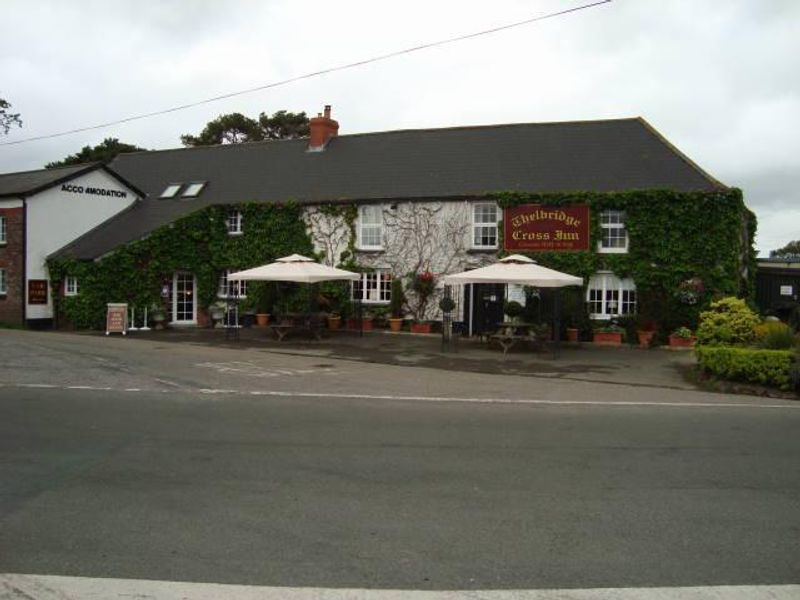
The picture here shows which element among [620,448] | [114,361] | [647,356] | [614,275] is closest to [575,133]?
[614,275]

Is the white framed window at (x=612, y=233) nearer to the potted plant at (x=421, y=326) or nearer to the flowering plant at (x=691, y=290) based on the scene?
the flowering plant at (x=691, y=290)

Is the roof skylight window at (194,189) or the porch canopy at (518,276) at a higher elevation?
the roof skylight window at (194,189)

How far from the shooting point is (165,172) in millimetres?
32438

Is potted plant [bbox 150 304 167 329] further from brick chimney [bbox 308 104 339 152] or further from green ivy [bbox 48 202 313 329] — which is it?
brick chimney [bbox 308 104 339 152]

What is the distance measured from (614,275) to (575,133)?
20.6 ft

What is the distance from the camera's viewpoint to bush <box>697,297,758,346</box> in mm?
14945

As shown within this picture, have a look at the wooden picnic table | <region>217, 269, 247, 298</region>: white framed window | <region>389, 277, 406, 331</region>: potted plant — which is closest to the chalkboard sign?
<region>217, 269, 247, 298</region>: white framed window

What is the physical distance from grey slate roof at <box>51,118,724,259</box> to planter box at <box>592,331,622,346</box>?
4.70 meters

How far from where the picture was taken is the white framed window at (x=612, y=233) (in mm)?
22172

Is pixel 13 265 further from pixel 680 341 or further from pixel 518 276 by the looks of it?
pixel 680 341

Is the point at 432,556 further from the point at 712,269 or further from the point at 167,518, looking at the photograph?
the point at 712,269

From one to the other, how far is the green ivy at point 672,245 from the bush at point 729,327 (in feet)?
Result: 17.7

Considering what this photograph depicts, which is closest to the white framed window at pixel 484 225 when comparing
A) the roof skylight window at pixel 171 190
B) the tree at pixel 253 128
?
the roof skylight window at pixel 171 190

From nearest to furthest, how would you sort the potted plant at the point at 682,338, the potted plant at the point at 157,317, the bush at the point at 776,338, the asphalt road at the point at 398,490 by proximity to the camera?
1. the asphalt road at the point at 398,490
2. the bush at the point at 776,338
3. the potted plant at the point at 682,338
4. the potted plant at the point at 157,317
